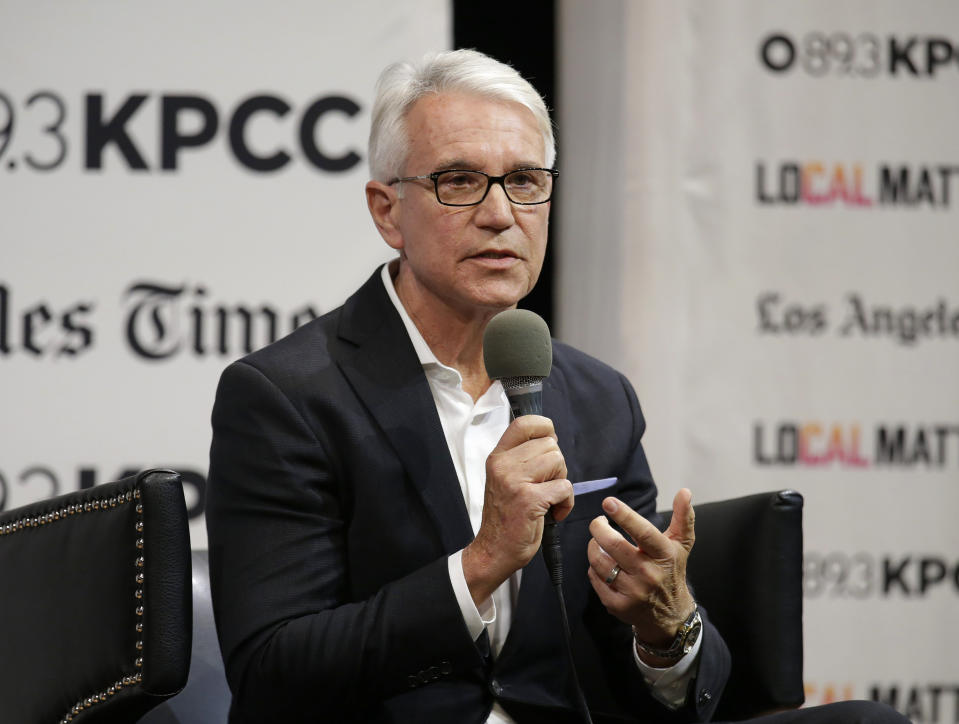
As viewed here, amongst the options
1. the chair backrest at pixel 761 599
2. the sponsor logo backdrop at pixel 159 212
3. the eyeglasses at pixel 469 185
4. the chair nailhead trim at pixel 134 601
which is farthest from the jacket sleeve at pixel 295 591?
the sponsor logo backdrop at pixel 159 212

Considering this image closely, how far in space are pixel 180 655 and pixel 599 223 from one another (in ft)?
7.48

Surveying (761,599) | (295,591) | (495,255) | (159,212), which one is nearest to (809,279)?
(761,599)

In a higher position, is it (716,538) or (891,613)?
(716,538)

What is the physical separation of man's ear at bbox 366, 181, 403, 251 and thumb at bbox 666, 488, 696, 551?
72cm

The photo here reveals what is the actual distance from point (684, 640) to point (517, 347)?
65 centimetres

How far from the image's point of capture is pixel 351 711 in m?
1.95

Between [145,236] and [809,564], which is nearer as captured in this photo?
[145,236]

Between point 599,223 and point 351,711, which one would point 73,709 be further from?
point 599,223

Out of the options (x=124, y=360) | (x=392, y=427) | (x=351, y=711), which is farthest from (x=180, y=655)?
(x=124, y=360)

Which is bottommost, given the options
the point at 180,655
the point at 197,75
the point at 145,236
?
the point at 180,655

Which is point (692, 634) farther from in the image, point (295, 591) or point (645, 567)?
point (295, 591)

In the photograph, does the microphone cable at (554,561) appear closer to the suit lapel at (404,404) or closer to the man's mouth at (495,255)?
the suit lapel at (404,404)

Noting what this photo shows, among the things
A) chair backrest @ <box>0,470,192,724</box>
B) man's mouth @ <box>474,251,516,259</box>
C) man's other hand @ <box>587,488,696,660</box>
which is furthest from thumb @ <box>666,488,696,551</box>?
chair backrest @ <box>0,470,192,724</box>

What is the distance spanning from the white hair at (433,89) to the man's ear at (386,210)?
2cm
